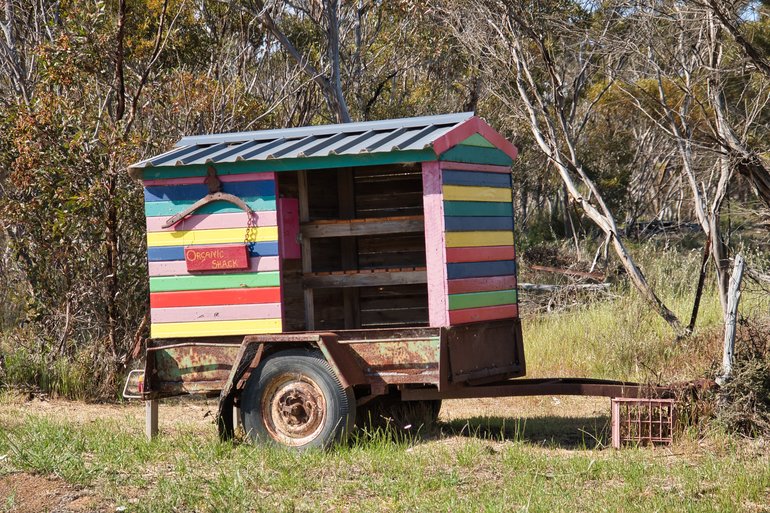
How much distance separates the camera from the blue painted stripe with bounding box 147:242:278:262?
755 cm

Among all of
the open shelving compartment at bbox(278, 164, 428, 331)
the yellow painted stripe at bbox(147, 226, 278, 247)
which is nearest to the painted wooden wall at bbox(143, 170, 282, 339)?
the yellow painted stripe at bbox(147, 226, 278, 247)

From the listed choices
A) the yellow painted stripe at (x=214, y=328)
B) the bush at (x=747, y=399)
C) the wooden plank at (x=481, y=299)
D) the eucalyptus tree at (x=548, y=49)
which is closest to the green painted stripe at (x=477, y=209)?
the wooden plank at (x=481, y=299)

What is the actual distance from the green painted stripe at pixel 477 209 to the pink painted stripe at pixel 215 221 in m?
1.27

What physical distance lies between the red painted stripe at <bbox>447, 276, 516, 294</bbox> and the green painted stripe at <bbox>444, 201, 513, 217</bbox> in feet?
1.56

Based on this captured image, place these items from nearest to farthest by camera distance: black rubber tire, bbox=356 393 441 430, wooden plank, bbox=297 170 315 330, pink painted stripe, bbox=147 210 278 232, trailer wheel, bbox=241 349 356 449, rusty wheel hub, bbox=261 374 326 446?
1. trailer wheel, bbox=241 349 356 449
2. rusty wheel hub, bbox=261 374 326 446
3. pink painted stripe, bbox=147 210 278 232
4. black rubber tire, bbox=356 393 441 430
5. wooden plank, bbox=297 170 315 330

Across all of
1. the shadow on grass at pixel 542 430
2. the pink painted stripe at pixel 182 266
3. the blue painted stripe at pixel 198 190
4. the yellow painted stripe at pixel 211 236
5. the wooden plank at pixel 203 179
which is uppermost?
the wooden plank at pixel 203 179

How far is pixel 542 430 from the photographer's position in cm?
816

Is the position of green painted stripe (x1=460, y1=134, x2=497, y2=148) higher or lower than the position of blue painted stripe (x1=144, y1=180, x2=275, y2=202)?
higher

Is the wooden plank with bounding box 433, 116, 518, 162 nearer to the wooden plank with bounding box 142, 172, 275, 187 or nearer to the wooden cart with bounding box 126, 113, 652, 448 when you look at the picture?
the wooden cart with bounding box 126, 113, 652, 448

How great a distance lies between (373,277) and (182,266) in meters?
1.45

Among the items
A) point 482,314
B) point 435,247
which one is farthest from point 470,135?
point 482,314

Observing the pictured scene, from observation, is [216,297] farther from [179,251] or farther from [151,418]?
[151,418]

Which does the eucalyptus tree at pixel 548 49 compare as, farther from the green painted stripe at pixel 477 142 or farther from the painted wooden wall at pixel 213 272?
the painted wooden wall at pixel 213 272

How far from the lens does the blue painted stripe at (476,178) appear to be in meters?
7.35
